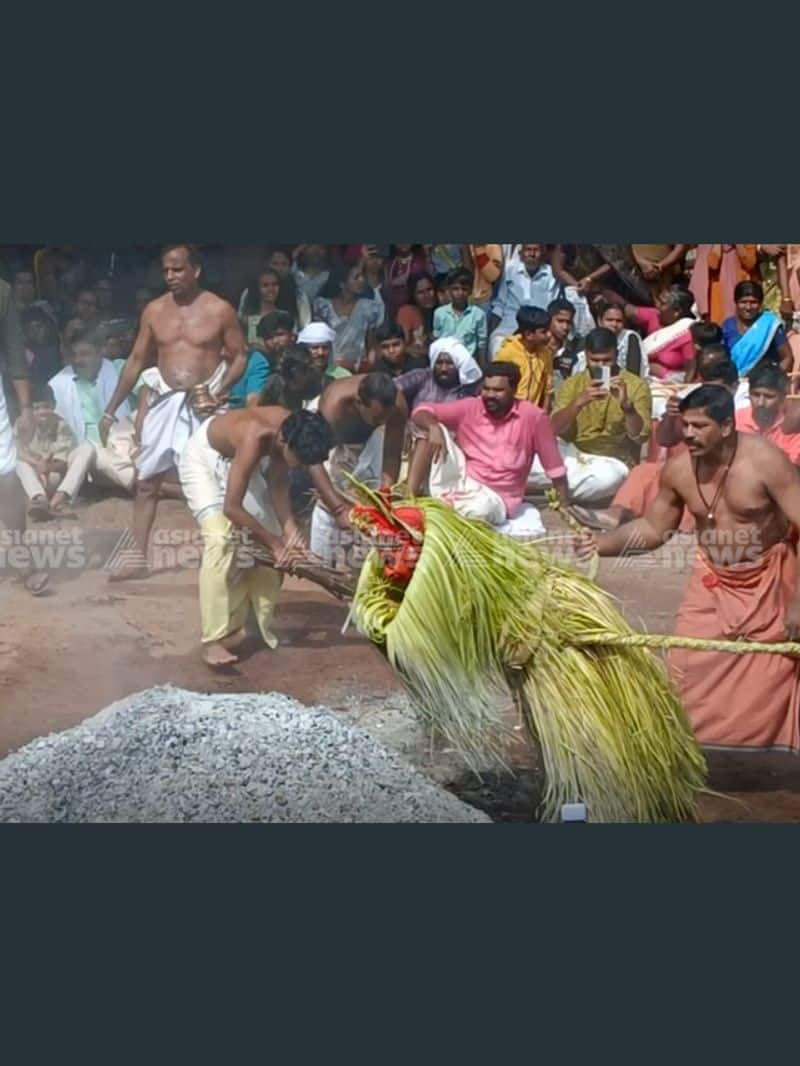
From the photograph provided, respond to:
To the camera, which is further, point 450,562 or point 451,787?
point 451,787

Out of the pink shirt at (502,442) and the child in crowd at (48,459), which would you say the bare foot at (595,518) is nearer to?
the pink shirt at (502,442)

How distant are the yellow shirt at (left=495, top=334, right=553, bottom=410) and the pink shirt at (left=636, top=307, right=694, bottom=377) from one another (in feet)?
0.96

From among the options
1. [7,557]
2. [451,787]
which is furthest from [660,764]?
[7,557]

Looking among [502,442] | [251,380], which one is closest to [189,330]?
[251,380]

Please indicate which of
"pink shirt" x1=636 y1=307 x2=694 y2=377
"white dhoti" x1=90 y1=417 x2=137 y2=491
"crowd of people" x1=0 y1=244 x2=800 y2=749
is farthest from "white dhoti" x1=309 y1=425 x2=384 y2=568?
"pink shirt" x1=636 y1=307 x2=694 y2=377

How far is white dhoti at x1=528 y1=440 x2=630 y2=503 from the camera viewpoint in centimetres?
585

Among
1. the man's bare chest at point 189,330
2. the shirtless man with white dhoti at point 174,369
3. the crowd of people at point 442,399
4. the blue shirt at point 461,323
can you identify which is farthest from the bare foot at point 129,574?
the blue shirt at point 461,323

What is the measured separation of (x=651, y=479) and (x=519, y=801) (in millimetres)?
1039

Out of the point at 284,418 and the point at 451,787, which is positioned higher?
the point at 284,418

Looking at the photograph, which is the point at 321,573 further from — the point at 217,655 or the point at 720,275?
the point at 720,275

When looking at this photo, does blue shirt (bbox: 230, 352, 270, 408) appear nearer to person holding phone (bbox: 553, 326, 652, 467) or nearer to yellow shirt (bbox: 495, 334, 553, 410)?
yellow shirt (bbox: 495, 334, 553, 410)

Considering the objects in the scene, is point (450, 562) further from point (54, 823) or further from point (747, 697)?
point (54, 823)

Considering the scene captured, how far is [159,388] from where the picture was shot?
584 cm

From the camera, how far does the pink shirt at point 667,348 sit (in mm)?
5801
